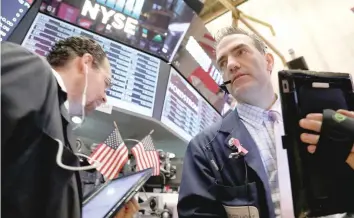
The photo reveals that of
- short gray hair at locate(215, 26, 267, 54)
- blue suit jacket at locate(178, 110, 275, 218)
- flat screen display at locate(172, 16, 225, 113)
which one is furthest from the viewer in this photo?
flat screen display at locate(172, 16, 225, 113)

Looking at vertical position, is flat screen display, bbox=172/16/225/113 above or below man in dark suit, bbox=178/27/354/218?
above

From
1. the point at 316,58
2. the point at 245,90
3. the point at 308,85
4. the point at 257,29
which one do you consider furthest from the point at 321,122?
the point at 257,29

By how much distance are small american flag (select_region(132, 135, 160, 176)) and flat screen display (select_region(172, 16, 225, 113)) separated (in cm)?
97

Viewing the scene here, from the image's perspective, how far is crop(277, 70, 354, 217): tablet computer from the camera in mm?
935

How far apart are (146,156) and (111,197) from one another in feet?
3.27

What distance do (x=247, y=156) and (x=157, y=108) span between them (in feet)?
5.29

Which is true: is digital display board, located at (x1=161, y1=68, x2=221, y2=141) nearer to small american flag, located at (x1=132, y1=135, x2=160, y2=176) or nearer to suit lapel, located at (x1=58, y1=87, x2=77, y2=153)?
small american flag, located at (x1=132, y1=135, x2=160, y2=176)

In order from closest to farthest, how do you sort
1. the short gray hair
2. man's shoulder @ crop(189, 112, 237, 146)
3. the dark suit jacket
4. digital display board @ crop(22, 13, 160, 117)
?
the dark suit jacket
man's shoulder @ crop(189, 112, 237, 146)
the short gray hair
digital display board @ crop(22, 13, 160, 117)

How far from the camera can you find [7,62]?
0.83m

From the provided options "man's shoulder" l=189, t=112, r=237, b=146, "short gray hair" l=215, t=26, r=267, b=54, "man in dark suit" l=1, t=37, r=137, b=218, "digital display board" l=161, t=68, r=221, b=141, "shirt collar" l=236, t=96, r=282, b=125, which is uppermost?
"digital display board" l=161, t=68, r=221, b=141

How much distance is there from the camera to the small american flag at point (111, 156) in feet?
7.80

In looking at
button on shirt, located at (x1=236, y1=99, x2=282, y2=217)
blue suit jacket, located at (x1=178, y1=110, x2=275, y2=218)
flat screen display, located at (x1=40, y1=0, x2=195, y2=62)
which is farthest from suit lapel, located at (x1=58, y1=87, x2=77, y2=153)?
flat screen display, located at (x1=40, y1=0, x2=195, y2=62)

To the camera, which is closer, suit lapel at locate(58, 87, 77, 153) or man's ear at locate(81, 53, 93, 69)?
suit lapel at locate(58, 87, 77, 153)

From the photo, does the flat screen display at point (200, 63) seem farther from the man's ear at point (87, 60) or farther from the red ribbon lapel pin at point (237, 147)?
the red ribbon lapel pin at point (237, 147)
